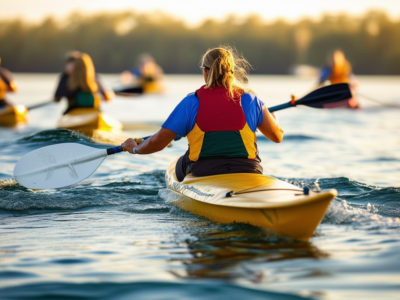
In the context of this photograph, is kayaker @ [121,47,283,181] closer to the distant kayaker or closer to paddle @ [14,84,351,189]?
paddle @ [14,84,351,189]

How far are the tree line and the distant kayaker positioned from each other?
49.6m

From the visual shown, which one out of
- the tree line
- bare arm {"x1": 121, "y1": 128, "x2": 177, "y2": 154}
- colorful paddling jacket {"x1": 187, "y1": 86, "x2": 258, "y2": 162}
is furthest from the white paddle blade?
the tree line

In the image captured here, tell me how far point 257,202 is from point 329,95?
2.71 metres

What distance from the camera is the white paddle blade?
5.57 metres

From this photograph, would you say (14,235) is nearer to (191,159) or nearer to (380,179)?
(191,159)

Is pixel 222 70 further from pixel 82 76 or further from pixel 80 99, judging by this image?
pixel 80 99

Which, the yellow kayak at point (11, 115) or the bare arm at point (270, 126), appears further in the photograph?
the yellow kayak at point (11, 115)

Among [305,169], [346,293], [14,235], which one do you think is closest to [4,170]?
[14,235]

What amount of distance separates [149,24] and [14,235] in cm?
7230

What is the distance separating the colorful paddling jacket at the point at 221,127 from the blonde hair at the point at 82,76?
5406mm

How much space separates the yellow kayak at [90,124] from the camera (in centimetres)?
952

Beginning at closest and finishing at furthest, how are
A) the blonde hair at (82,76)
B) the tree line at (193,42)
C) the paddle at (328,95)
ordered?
the paddle at (328,95)
the blonde hair at (82,76)
the tree line at (193,42)

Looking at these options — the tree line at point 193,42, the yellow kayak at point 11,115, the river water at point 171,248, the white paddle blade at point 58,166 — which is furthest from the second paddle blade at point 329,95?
the tree line at point 193,42

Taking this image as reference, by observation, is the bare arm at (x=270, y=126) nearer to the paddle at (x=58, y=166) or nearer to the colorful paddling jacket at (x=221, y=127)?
the colorful paddling jacket at (x=221, y=127)
